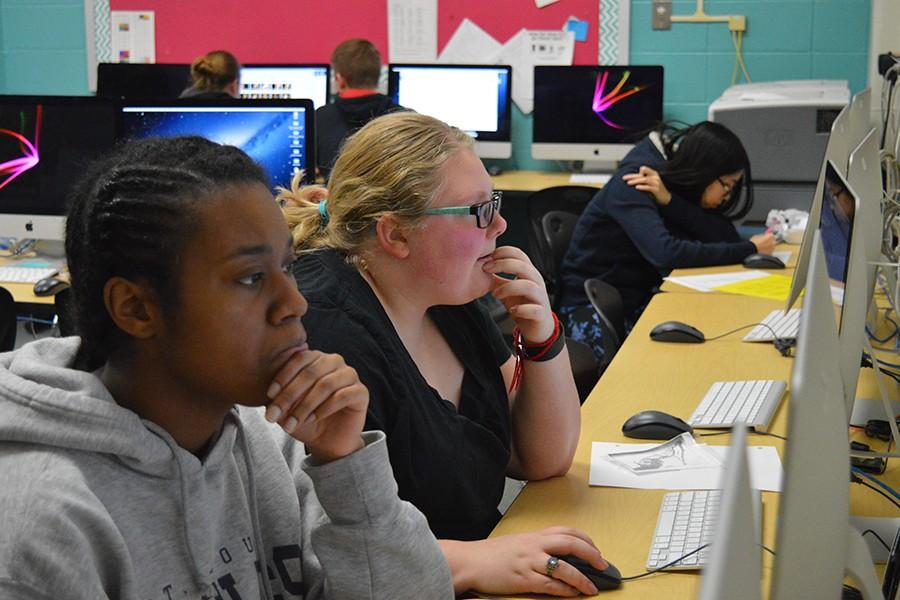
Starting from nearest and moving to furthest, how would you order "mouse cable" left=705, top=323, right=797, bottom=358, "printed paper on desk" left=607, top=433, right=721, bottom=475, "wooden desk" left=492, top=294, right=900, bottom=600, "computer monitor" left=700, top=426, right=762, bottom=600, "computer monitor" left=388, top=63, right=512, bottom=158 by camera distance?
"computer monitor" left=700, top=426, right=762, bottom=600, "wooden desk" left=492, top=294, right=900, bottom=600, "printed paper on desk" left=607, top=433, right=721, bottom=475, "mouse cable" left=705, top=323, right=797, bottom=358, "computer monitor" left=388, top=63, right=512, bottom=158

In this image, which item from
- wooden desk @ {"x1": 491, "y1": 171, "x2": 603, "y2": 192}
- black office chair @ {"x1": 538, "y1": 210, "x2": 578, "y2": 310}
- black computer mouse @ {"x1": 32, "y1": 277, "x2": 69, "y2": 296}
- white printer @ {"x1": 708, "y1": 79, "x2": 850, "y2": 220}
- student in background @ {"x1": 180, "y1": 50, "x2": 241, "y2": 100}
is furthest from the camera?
wooden desk @ {"x1": 491, "y1": 171, "x2": 603, "y2": 192}

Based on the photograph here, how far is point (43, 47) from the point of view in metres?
6.43

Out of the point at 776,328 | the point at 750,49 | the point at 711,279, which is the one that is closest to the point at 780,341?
the point at 776,328

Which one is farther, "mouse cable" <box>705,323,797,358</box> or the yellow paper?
the yellow paper

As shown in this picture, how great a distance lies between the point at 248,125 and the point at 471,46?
2.66m

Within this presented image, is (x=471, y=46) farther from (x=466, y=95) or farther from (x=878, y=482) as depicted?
(x=878, y=482)

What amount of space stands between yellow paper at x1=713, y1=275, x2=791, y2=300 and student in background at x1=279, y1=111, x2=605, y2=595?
1524 millimetres

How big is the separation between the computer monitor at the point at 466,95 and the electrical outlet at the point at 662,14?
2.56 feet

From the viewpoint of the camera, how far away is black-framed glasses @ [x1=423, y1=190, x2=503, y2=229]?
1612 millimetres

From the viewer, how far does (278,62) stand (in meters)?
6.02

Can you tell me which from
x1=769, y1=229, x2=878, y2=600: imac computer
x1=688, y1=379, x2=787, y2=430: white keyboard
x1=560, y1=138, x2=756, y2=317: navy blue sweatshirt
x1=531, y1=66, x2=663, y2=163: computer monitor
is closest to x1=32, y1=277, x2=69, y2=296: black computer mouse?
x1=560, y1=138, x2=756, y2=317: navy blue sweatshirt

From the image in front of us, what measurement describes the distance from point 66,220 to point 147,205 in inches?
4.0

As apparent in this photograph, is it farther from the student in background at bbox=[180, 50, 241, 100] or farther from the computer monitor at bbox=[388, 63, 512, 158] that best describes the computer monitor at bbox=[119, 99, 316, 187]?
the computer monitor at bbox=[388, 63, 512, 158]

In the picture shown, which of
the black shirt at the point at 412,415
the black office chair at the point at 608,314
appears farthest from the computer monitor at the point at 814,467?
the black office chair at the point at 608,314
